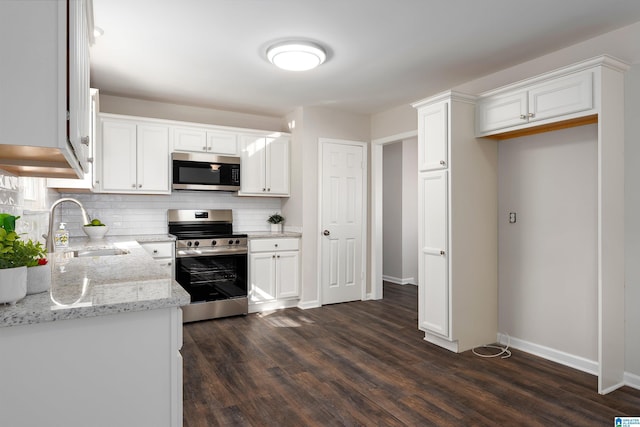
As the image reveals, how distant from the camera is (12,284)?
117 cm

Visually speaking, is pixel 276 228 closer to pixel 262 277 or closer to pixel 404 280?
pixel 262 277

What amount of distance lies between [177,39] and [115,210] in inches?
87.5

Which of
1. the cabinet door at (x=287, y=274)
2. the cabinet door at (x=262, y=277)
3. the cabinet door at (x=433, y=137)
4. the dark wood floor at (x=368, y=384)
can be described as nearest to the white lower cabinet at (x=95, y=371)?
the dark wood floor at (x=368, y=384)

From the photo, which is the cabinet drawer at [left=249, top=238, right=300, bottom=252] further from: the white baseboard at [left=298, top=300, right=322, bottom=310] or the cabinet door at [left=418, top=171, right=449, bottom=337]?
the cabinet door at [left=418, top=171, right=449, bottom=337]

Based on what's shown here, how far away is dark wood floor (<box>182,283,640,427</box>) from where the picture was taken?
229 cm

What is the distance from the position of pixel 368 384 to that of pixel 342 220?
2561mm

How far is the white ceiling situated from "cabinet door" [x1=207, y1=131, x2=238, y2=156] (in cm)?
51

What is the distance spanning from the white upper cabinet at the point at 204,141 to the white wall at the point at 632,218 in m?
3.72

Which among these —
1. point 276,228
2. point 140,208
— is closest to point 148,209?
point 140,208

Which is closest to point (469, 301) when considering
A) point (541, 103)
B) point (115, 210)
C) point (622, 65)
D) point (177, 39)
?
point (541, 103)

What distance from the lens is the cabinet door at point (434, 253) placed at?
3383mm

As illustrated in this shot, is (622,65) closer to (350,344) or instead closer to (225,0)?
(225,0)

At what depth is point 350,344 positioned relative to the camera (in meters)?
3.54

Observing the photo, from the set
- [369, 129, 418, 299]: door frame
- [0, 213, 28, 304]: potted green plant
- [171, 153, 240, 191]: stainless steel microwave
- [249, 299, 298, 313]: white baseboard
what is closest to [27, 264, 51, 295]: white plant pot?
[0, 213, 28, 304]: potted green plant
